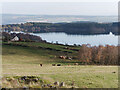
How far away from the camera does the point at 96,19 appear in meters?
172

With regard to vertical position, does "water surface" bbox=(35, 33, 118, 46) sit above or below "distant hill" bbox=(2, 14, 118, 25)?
below

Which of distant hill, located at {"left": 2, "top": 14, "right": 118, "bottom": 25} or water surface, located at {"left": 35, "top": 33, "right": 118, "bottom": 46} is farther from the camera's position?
distant hill, located at {"left": 2, "top": 14, "right": 118, "bottom": 25}

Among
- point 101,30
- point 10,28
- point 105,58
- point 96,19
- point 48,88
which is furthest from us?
point 96,19

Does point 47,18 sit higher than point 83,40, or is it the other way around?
point 47,18

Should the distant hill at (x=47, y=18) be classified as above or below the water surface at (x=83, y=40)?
above

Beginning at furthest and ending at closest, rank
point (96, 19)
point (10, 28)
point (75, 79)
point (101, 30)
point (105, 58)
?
point (96, 19) < point (101, 30) < point (10, 28) < point (105, 58) < point (75, 79)

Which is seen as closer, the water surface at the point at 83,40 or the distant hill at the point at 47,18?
the water surface at the point at 83,40

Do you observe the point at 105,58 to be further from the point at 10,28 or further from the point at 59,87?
the point at 10,28

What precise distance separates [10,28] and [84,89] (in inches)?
5420

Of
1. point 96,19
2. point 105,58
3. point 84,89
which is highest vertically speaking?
point 96,19

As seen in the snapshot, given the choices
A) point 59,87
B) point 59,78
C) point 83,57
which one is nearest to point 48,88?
point 59,87

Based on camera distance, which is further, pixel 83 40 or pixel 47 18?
pixel 47 18

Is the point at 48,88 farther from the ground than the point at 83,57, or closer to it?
farther from the ground

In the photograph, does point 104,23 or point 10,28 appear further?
point 104,23
